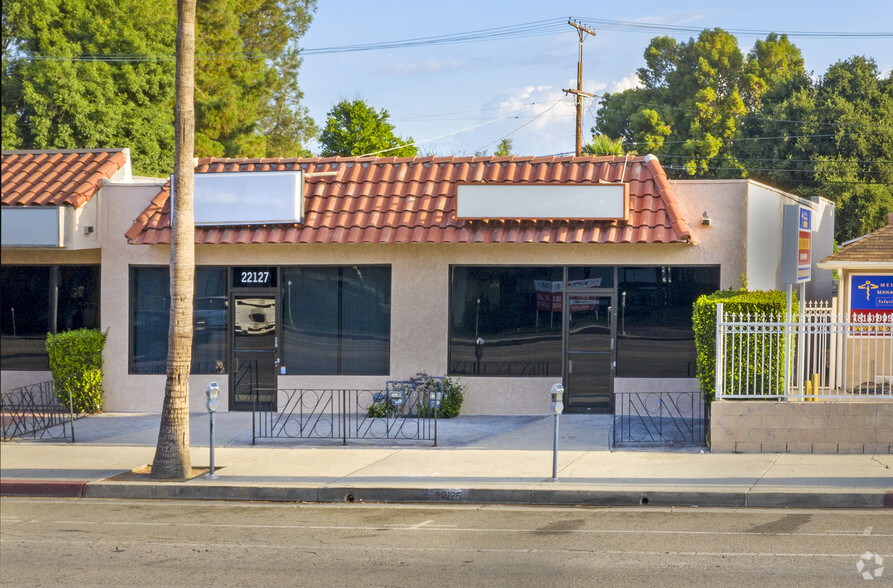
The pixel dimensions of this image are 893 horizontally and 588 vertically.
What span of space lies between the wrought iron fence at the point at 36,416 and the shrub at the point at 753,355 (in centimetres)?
920

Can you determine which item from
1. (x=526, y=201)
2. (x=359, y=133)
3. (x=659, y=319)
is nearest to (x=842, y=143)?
(x=359, y=133)

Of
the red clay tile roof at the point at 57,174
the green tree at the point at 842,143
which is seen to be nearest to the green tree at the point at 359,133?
the red clay tile roof at the point at 57,174

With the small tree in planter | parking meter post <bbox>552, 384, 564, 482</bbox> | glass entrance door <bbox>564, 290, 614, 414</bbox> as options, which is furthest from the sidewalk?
glass entrance door <bbox>564, 290, 614, 414</bbox>

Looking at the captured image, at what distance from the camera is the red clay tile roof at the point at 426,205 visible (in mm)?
16031

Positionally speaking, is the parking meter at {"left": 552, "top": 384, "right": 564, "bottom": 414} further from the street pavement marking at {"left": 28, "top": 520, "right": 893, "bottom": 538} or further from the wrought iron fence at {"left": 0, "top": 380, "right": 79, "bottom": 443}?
the wrought iron fence at {"left": 0, "top": 380, "right": 79, "bottom": 443}

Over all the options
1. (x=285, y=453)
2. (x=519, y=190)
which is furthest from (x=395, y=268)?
(x=285, y=453)

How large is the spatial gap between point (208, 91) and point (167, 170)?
10.2 m

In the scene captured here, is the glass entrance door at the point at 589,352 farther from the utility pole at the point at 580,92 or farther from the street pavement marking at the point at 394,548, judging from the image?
the utility pole at the point at 580,92

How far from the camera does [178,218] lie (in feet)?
40.2

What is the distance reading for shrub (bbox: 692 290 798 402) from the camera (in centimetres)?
1330

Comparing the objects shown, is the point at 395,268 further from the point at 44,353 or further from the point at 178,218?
the point at 44,353

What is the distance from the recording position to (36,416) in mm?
16281

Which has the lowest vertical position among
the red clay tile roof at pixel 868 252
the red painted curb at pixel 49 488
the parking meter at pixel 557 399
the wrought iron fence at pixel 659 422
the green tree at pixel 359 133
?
the red painted curb at pixel 49 488

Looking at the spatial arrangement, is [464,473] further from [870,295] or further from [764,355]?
[870,295]
